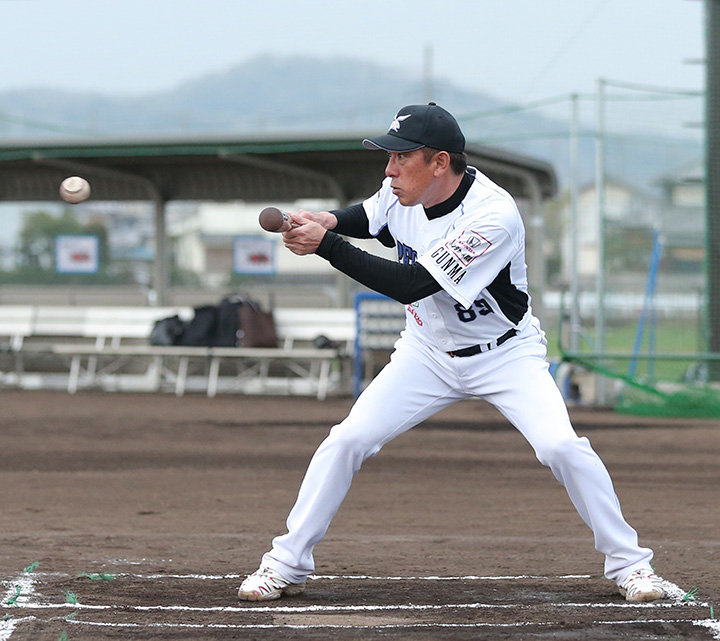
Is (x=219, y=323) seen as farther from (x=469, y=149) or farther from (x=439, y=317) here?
(x=439, y=317)

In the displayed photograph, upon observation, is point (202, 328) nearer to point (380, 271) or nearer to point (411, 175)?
point (411, 175)

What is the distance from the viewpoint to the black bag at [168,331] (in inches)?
567

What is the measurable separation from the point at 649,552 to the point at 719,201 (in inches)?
390

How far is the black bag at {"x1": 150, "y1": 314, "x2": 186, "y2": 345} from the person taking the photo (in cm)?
1440

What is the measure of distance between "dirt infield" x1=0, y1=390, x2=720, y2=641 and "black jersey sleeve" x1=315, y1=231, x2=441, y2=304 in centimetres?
121

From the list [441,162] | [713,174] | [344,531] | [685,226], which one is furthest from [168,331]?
[441,162]

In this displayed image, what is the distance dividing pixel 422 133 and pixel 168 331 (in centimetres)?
1041

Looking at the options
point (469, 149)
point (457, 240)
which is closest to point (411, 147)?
point (457, 240)

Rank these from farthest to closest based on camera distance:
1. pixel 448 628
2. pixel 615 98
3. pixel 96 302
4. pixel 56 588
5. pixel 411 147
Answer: pixel 96 302, pixel 615 98, pixel 56 588, pixel 411 147, pixel 448 628

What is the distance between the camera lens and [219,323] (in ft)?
47.1

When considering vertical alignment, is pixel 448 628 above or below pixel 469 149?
below

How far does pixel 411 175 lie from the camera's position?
444 cm

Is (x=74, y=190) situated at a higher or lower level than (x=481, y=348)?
higher

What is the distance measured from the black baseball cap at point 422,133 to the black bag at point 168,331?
10.2 m
